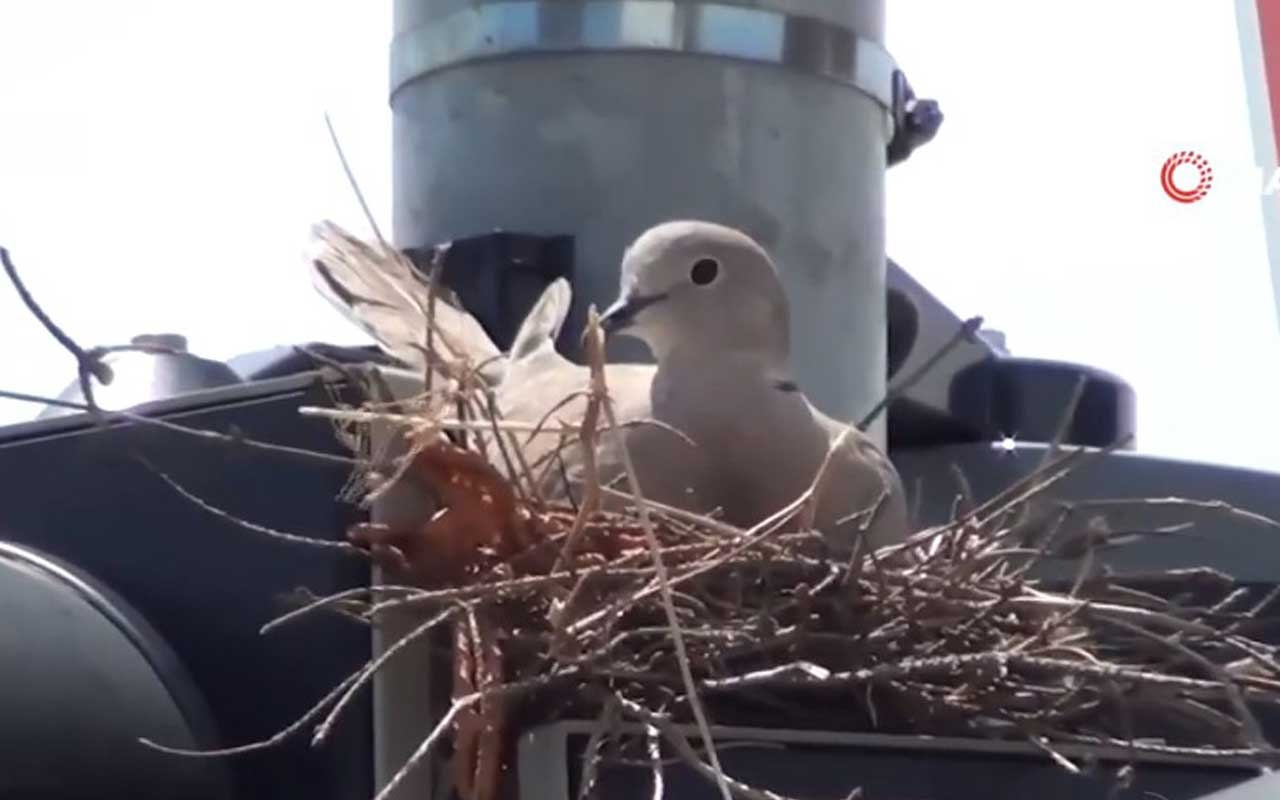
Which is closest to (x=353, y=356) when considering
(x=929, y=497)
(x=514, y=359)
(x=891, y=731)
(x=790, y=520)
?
(x=514, y=359)

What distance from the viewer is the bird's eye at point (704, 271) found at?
108 inches

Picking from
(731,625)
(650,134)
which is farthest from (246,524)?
(650,134)

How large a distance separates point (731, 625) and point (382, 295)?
0.79 metres

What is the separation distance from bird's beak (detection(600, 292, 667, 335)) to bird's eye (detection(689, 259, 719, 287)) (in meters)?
0.04

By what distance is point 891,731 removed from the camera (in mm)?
2271

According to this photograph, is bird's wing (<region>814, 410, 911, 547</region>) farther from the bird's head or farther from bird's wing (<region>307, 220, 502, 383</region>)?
bird's wing (<region>307, 220, 502, 383</region>)

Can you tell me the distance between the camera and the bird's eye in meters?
2.74

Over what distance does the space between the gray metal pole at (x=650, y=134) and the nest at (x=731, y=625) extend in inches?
23.7

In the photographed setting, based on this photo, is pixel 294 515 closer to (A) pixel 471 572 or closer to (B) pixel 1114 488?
(A) pixel 471 572

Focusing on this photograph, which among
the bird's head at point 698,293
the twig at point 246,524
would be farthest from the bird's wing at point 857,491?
the twig at point 246,524

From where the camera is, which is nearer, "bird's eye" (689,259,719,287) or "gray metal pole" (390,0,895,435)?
"bird's eye" (689,259,719,287)

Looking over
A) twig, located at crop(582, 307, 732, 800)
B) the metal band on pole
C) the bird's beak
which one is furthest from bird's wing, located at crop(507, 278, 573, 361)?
twig, located at crop(582, 307, 732, 800)

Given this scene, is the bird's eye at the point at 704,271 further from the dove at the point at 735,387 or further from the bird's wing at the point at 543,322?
the bird's wing at the point at 543,322

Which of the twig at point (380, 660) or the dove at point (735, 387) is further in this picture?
the dove at point (735, 387)
